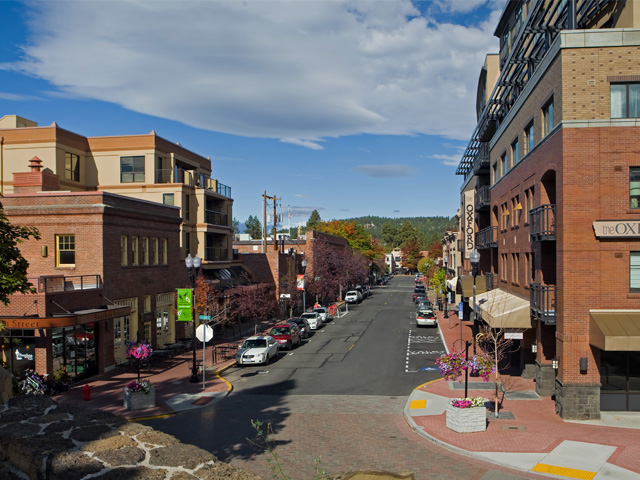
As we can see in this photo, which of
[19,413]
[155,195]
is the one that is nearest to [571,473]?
[19,413]

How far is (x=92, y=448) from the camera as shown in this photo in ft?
28.5

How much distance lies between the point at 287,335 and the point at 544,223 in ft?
64.2

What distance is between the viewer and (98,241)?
93.4 feet

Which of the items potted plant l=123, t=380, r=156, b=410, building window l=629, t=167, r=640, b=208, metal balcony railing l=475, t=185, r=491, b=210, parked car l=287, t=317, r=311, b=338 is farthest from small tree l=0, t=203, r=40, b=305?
metal balcony railing l=475, t=185, r=491, b=210

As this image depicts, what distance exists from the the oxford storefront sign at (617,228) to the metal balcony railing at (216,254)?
33.1 m

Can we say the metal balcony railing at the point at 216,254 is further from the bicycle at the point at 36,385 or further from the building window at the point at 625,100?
the building window at the point at 625,100

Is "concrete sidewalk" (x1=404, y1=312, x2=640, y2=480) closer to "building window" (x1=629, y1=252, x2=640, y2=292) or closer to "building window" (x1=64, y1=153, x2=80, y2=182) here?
"building window" (x1=629, y1=252, x2=640, y2=292)

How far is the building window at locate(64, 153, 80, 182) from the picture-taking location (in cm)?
4250

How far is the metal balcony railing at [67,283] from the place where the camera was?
24.2 meters

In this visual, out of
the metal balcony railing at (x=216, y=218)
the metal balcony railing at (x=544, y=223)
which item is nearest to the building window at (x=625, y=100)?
the metal balcony railing at (x=544, y=223)

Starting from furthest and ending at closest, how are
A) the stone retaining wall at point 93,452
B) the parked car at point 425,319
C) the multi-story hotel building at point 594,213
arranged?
the parked car at point 425,319, the multi-story hotel building at point 594,213, the stone retaining wall at point 93,452

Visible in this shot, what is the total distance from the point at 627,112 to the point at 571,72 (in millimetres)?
2355

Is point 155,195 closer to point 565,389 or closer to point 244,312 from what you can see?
point 244,312

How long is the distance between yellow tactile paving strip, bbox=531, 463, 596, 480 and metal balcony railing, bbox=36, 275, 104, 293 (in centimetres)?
2024
